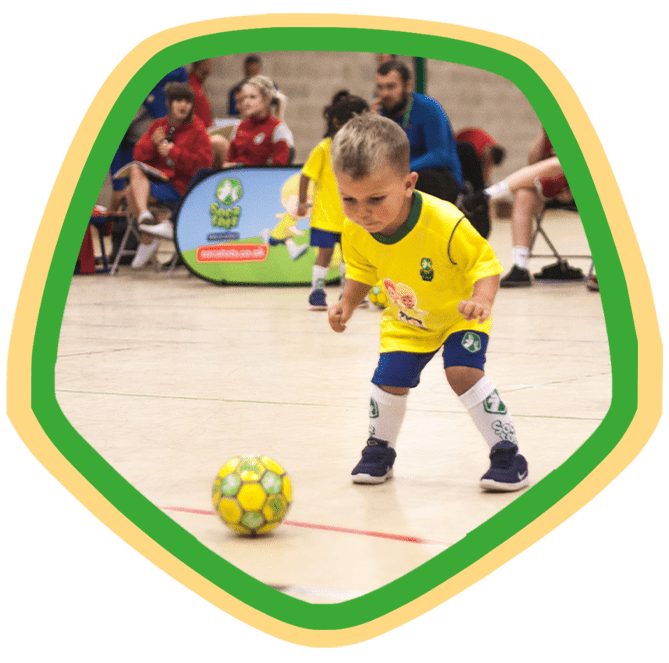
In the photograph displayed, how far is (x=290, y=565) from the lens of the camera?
72.2 inches

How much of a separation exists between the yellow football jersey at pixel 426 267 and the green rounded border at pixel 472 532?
19.5 inches

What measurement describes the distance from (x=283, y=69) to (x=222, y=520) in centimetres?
1220

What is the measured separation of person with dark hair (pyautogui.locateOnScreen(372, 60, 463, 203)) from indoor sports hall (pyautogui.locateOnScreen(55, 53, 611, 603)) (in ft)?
2.68

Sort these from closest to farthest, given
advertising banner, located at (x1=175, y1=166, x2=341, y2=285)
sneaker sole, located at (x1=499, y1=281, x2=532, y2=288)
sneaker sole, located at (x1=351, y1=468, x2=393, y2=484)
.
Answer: sneaker sole, located at (x1=351, y1=468, x2=393, y2=484), sneaker sole, located at (x1=499, y1=281, x2=532, y2=288), advertising banner, located at (x1=175, y1=166, x2=341, y2=285)

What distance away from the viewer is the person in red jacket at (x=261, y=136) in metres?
7.38

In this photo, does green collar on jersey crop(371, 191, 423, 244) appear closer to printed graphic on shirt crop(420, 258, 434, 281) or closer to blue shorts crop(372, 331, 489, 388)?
printed graphic on shirt crop(420, 258, 434, 281)

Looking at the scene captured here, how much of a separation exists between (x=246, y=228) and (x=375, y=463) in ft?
15.7

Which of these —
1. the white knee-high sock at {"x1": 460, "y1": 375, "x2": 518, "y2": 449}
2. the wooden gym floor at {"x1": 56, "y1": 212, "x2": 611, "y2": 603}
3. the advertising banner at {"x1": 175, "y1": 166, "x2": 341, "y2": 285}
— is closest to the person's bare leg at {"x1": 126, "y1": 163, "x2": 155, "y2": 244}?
the advertising banner at {"x1": 175, "y1": 166, "x2": 341, "y2": 285}

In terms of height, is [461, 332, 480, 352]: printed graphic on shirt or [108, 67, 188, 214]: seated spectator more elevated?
[108, 67, 188, 214]: seated spectator

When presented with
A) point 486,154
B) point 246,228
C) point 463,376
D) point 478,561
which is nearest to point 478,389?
point 463,376

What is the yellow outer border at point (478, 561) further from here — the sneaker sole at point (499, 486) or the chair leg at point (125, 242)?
the chair leg at point (125, 242)

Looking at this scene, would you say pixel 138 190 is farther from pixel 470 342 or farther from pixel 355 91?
pixel 355 91

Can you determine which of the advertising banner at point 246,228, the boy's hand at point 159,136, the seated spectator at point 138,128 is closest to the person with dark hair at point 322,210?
the advertising banner at point 246,228

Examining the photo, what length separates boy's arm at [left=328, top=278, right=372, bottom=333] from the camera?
2.34 meters
